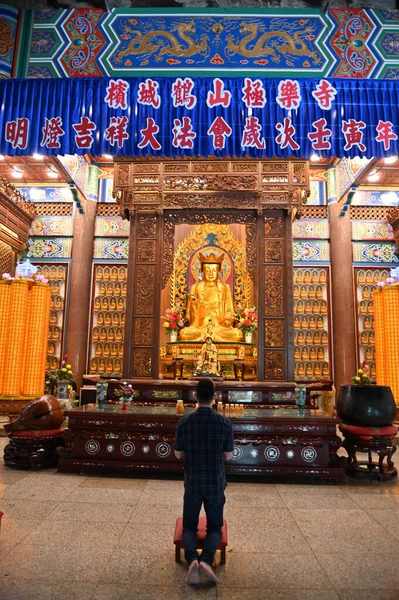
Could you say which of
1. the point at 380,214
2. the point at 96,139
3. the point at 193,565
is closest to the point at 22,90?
the point at 96,139

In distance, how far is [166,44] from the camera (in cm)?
463

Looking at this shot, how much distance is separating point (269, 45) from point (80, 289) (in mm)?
6509

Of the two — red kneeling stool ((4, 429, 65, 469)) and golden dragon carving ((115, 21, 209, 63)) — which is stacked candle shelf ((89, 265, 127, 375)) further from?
golden dragon carving ((115, 21, 209, 63))

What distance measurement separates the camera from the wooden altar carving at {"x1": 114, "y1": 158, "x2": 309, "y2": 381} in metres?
7.87

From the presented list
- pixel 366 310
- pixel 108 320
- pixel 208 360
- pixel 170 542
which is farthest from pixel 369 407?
pixel 108 320

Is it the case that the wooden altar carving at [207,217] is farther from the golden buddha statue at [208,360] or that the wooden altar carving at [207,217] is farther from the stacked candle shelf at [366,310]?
the stacked candle shelf at [366,310]

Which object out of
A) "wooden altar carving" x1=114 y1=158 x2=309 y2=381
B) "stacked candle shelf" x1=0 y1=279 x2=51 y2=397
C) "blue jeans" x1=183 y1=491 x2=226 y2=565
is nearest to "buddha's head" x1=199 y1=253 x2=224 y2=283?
"wooden altar carving" x1=114 y1=158 x2=309 y2=381

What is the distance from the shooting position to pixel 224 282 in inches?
352

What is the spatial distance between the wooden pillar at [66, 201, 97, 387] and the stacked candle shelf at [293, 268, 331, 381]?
182 inches

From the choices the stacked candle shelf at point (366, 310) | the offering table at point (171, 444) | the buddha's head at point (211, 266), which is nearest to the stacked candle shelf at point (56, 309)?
the buddha's head at point (211, 266)

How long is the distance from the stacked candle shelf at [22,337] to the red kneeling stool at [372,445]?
4986mm

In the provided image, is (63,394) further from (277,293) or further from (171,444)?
(277,293)

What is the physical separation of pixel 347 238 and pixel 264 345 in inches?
138

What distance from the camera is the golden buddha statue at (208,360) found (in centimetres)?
723
